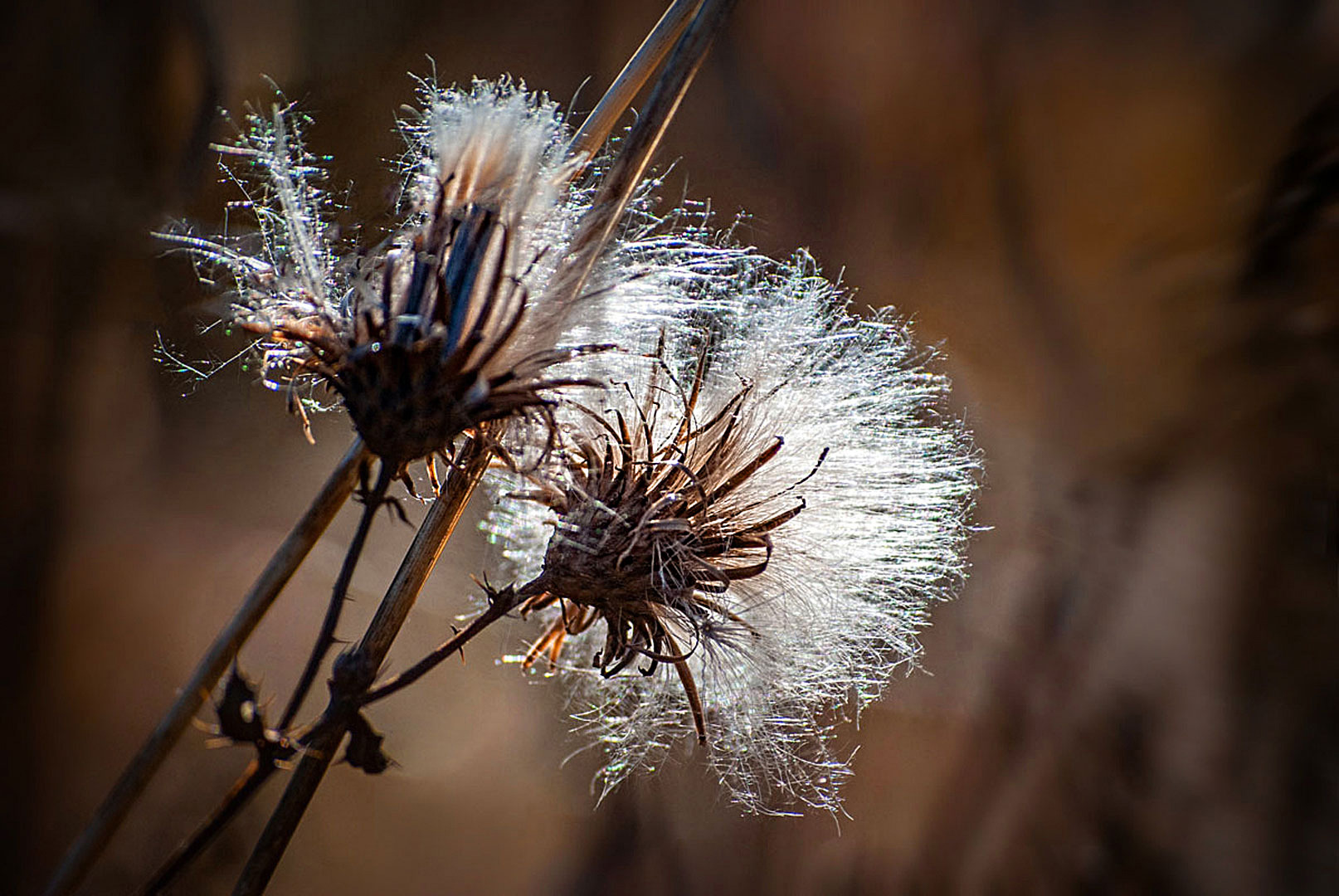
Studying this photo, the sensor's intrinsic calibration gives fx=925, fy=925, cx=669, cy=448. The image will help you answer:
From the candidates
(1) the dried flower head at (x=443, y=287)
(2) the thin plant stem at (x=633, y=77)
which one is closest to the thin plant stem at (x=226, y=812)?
(1) the dried flower head at (x=443, y=287)

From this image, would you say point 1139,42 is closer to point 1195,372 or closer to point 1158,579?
point 1195,372

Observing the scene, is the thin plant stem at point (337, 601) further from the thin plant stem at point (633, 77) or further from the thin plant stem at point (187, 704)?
the thin plant stem at point (633, 77)

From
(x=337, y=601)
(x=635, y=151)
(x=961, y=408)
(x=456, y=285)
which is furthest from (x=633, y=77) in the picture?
(x=961, y=408)

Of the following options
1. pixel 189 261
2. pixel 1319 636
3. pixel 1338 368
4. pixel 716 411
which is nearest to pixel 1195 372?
pixel 1338 368

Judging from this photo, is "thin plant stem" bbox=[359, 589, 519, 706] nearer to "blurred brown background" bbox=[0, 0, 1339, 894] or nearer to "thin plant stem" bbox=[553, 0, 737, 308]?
"thin plant stem" bbox=[553, 0, 737, 308]

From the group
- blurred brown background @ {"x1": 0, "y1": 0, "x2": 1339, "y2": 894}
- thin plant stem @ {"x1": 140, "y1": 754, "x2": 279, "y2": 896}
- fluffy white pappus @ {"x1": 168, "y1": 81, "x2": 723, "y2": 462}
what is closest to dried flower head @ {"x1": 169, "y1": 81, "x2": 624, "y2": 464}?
fluffy white pappus @ {"x1": 168, "y1": 81, "x2": 723, "y2": 462}

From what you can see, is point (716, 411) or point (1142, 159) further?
point (1142, 159)
